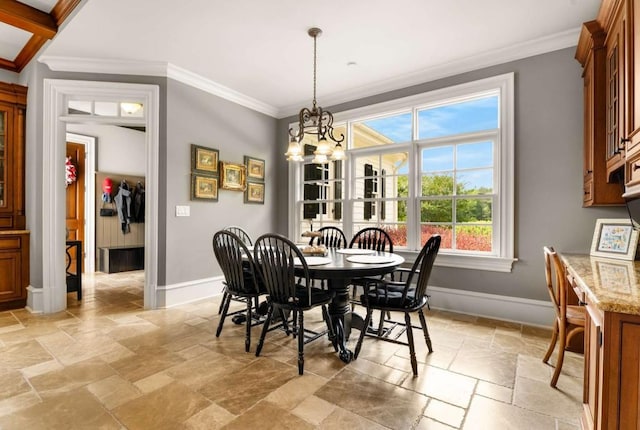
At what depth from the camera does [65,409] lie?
176 centimetres

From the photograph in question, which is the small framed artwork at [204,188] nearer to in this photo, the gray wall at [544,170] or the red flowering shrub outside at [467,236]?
the red flowering shrub outside at [467,236]

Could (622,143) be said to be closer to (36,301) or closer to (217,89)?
(217,89)

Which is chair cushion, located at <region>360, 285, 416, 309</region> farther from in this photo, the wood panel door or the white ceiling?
the wood panel door

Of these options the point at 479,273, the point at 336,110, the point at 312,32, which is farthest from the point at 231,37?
the point at 479,273

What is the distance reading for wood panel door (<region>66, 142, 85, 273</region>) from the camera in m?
5.55

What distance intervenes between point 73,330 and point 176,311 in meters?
0.91

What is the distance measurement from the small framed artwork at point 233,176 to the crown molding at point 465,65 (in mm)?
1554

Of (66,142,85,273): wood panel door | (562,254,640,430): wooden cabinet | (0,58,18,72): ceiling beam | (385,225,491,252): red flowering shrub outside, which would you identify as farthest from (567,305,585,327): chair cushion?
(66,142,85,273): wood panel door

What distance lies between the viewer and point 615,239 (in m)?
2.44

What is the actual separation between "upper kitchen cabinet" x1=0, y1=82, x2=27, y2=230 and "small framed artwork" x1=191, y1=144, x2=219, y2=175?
1.92 m

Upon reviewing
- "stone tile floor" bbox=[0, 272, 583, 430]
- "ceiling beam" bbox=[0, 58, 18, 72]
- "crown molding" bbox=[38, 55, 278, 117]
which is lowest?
"stone tile floor" bbox=[0, 272, 583, 430]

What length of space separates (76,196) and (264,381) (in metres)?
5.50

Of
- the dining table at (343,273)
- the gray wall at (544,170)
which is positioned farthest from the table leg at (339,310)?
the gray wall at (544,170)

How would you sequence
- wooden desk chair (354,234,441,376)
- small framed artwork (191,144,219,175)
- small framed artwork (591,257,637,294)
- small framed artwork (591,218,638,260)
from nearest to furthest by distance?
small framed artwork (591,257,637,294)
wooden desk chair (354,234,441,376)
small framed artwork (591,218,638,260)
small framed artwork (191,144,219,175)
